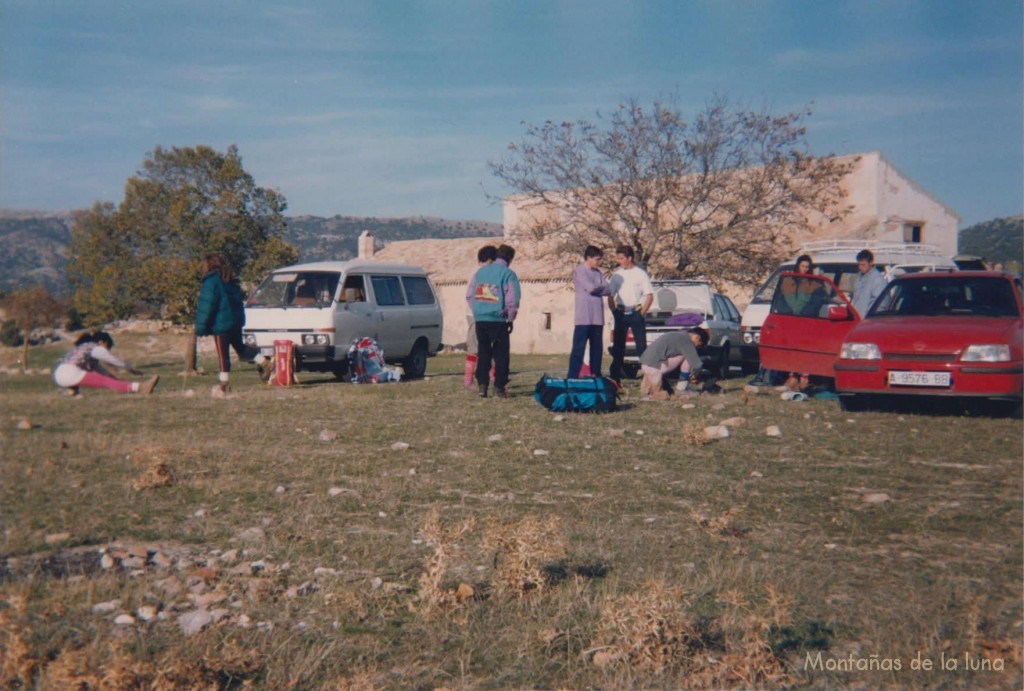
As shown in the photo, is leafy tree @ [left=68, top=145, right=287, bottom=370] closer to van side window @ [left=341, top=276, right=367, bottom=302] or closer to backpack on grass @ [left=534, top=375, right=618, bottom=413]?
van side window @ [left=341, top=276, right=367, bottom=302]

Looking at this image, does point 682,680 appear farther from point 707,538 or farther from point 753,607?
point 707,538

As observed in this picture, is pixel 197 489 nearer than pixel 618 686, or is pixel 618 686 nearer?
pixel 618 686

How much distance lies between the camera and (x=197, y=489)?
5906mm

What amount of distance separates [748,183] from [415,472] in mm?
21977

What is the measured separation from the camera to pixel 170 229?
125ft

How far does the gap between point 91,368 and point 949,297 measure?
437 inches

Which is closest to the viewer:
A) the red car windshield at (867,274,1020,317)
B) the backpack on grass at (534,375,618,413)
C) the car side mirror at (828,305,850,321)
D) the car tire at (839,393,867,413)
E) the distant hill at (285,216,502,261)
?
the backpack on grass at (534,375,618,413)

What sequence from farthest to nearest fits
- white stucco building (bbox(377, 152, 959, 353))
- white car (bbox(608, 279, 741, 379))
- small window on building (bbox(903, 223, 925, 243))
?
1. small window on building (bbox(903, 223, 925, 243))
2. white stucco building (bbox(377, 152, 959, 353))
3. white car (bbox(608, 279, 741, 379))

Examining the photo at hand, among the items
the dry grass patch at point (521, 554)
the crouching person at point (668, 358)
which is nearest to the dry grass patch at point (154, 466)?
the dry grass patch at point (521, 554)

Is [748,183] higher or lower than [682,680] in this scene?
higher

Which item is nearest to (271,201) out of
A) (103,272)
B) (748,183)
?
(103,272)

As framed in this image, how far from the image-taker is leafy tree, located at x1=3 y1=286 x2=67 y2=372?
27.0 m

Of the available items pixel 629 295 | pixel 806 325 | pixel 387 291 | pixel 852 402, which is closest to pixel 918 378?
pixel 852 402

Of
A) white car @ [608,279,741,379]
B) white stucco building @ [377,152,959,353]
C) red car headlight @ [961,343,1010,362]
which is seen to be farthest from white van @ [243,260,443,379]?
white stucco building @ [377,152,959,353]
